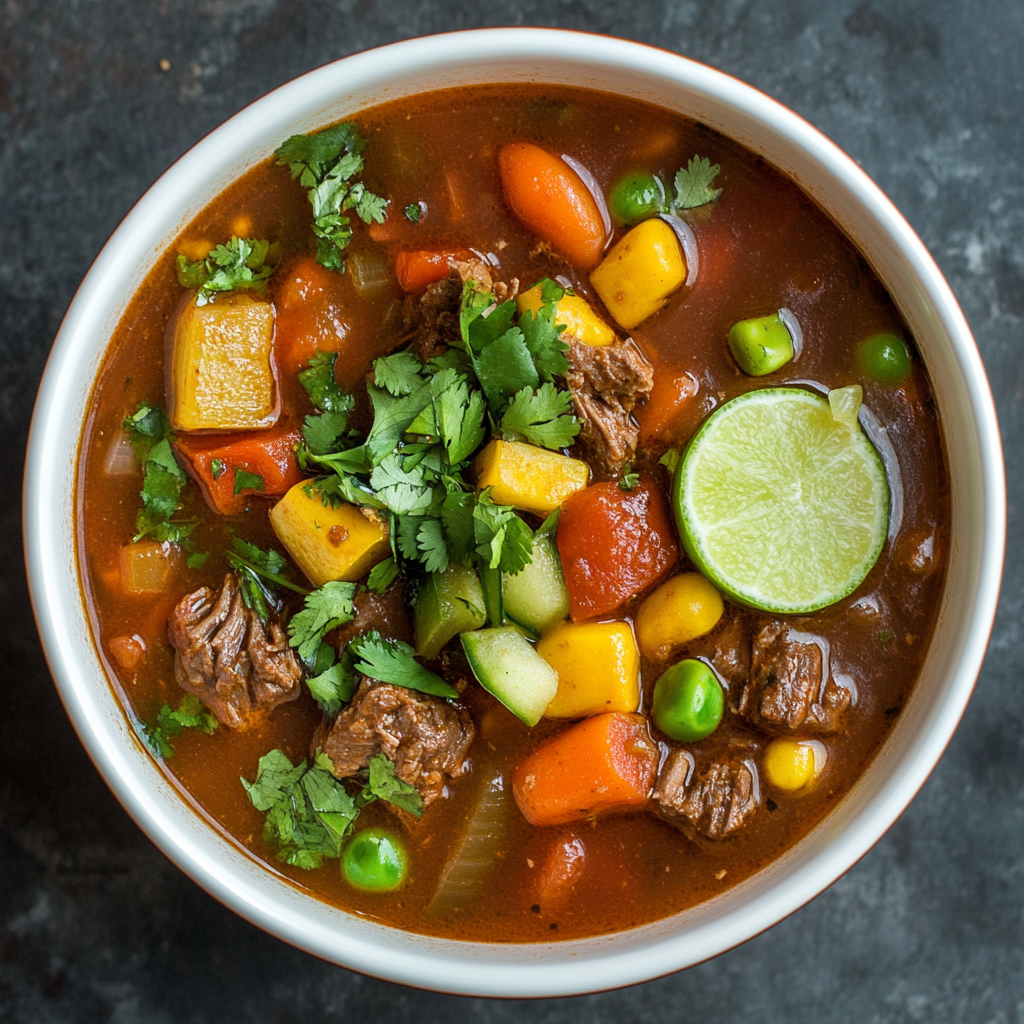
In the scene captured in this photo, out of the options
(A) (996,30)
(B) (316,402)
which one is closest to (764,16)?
(A) (996,30)

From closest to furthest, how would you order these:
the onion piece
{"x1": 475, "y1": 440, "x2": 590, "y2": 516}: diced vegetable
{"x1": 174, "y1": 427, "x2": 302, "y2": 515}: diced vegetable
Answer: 1. {"x1": 475, "y1": 440, "x2": 590, "y2": 516}: diced vegetable
2. {"x1": 174, "y1": 427, "x2": 302, "y2": 515}: diced vegetable
3. the onion piece

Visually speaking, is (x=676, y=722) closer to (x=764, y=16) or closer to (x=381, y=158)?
(x=381, y=158)

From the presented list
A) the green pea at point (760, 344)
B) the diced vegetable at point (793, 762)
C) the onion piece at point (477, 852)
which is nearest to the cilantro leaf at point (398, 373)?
the green pea at point (760, 344)

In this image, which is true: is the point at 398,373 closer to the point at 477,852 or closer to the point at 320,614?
the point at 320,614

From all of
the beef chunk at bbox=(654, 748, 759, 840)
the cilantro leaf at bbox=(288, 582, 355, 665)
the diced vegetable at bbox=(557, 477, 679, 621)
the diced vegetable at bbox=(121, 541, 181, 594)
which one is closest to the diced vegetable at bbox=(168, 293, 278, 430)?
the diced vegetable at bbox=(121, 541, 181, 594)

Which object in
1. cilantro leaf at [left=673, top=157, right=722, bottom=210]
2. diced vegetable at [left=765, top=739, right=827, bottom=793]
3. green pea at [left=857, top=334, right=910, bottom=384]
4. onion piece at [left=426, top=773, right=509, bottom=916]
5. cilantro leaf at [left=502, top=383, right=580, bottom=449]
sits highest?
cilantro leaf at [left=673, top=157, right=722, bottom=210]

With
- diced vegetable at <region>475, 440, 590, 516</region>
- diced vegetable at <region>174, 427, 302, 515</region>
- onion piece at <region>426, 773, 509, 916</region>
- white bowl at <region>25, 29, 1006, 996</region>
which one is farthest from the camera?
onion piece at <region>426, 773, 509, 916</region>

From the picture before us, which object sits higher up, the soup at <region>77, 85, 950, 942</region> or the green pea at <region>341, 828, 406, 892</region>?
the soup at <region>77, 85, 950, 942</region>

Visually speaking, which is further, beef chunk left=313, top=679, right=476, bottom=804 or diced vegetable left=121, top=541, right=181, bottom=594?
diced vegetable left=121, top=541, right=181, bottom=594

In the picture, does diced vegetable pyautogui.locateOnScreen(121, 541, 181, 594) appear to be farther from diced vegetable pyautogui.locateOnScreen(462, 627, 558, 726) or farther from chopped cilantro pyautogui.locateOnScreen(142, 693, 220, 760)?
diced vegetable pyautogui.locateOnScreen(462, 627, 558, 726)
